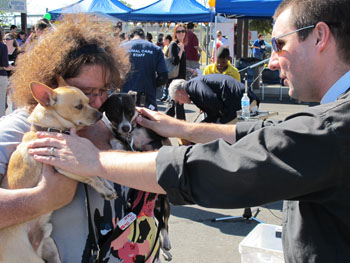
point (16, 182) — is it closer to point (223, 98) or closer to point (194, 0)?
point (223, 98)

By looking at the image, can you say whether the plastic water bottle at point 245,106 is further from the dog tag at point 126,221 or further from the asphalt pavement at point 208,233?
the dog tag at point 126,221

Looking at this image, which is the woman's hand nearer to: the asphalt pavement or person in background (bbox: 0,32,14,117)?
the asphalt pavement

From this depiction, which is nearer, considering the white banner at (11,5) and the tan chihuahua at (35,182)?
the tan chihuahua at (35,182)

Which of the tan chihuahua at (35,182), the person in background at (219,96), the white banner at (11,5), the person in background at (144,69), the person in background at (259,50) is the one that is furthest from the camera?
the person in background at (259,50)

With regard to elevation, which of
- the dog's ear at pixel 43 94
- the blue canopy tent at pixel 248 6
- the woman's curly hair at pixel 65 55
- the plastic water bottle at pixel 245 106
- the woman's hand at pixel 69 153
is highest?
the blue canopy tent at pixel 248 6

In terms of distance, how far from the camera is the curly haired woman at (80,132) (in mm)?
1709

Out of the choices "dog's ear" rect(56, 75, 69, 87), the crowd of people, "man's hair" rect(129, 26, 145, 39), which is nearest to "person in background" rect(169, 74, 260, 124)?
"man's hair" rect(129, 26, 145, 39)

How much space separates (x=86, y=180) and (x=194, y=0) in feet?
54.4

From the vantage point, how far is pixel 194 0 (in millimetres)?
17344

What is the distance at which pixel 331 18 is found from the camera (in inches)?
54.0

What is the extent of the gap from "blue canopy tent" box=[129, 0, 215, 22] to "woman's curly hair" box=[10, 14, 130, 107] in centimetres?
1457

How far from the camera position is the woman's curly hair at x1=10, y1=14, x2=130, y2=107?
194 centimetres

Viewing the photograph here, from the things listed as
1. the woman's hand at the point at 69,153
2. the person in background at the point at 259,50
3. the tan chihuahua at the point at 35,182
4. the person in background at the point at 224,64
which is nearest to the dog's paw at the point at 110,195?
→ the tan chihuahua at the point at 35,182

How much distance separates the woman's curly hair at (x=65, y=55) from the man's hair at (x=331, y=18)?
0.99 metres
